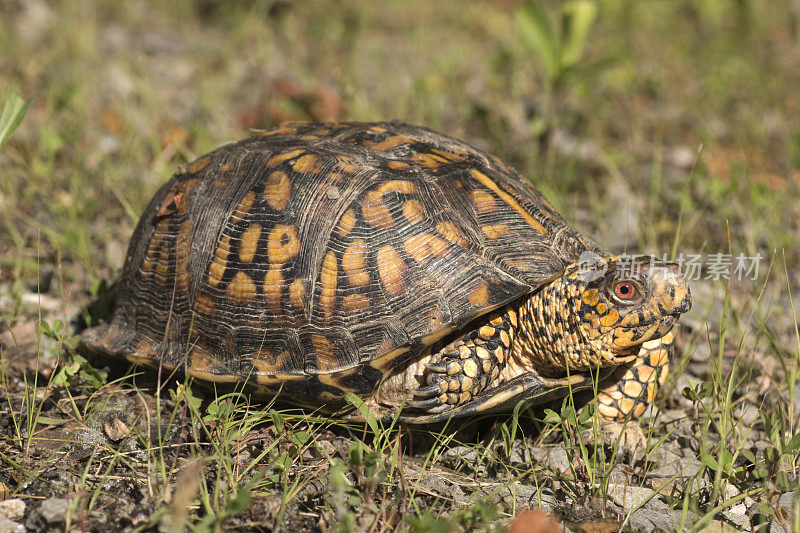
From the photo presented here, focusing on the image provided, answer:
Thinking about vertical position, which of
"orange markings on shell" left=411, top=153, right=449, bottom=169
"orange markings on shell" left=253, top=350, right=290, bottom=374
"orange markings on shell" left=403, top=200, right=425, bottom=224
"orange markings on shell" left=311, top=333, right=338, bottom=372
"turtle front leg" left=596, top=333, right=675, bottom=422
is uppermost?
"orange markings on shell" left=411, top=153, right=449, bottom=169

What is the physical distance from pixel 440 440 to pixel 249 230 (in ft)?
3.70

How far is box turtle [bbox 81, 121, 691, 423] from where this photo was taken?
2.48 meters

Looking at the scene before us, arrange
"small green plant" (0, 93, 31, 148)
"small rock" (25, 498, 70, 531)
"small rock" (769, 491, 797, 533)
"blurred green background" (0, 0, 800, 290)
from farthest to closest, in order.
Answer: "blurred green background" (0, 0, 800, 290), "small green plant" (0, 93, 31, 148), "small rock" (769, 491, 797, 533), "small rock" (25, 498, 70, 531)

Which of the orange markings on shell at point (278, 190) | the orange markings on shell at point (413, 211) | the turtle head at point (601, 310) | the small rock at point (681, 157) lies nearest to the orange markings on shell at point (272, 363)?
the orange markings on shell at point (278, 190)

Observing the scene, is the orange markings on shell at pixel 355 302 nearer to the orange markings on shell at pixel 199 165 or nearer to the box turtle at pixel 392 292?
the box turtle at pixel 392 292

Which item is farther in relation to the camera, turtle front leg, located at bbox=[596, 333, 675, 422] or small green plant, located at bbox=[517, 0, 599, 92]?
small green plant, located at bbox=[517, 0, 599, 92]

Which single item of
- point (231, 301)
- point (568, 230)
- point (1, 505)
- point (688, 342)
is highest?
point (568, 230)

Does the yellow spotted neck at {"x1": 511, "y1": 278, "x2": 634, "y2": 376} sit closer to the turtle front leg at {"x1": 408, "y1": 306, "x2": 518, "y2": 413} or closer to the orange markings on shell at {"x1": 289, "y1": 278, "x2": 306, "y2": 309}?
the turtle front leg at {"x1": 408, "y1": 306, "x2": 518, "y2": 413}

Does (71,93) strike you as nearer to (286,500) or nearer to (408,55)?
(408,55)

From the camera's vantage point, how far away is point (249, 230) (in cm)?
268

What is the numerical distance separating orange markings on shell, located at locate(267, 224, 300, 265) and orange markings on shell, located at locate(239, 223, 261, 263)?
60 millimetres

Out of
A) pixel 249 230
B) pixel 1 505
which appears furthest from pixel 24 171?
pixel 1 505

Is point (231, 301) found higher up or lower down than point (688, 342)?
higher up

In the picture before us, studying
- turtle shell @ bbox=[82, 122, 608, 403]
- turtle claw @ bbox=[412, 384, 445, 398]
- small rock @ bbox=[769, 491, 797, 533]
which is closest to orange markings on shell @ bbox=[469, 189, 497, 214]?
turtle shell @ bbox=[82, 122, 608, 403]
